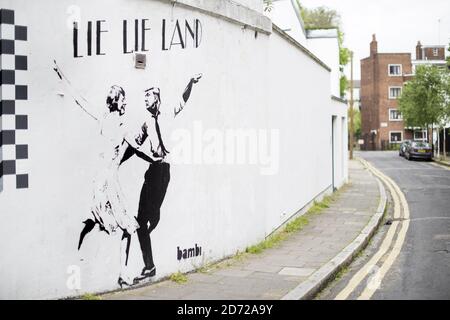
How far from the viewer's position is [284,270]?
283 inches

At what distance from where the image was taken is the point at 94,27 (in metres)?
5.77

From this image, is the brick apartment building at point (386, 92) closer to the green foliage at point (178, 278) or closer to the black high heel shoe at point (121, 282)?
the green foliage at point (178, 278)

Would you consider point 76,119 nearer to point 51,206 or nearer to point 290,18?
point 51,206

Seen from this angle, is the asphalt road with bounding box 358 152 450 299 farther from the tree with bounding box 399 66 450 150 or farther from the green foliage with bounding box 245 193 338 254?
the tree with bounding box 399 66 450 150

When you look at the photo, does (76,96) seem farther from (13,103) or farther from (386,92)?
(386,92)

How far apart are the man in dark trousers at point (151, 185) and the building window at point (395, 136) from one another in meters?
60.9

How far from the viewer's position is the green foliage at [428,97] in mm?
36500

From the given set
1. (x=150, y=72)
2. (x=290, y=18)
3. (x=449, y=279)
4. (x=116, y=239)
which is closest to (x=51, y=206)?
(x=116, y=239)

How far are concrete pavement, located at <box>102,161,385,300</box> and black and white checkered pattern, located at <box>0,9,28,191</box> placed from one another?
1.85 meters

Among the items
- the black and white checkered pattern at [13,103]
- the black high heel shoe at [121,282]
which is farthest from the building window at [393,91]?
the black and white checkered pattern at [13,103]

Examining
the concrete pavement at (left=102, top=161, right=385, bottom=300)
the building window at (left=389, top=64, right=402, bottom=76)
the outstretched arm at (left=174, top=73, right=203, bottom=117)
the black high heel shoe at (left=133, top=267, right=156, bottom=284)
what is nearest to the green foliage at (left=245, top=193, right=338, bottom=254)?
the concrete pavement at (left=102, top=161, right=385, bottom=300)

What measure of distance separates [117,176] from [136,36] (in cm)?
181

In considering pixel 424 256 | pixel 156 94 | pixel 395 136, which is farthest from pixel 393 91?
pixel 156 94
